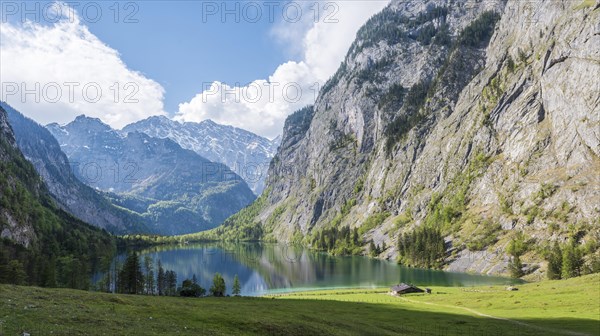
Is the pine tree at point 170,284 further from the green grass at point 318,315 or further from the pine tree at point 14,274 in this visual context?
the green grass at point 318,315

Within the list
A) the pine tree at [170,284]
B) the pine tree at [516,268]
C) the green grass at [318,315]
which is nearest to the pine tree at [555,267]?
the pine tree at [516,268]

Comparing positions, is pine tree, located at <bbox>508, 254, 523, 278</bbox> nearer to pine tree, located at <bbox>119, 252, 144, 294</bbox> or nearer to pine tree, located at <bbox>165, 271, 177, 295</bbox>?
pine tree, located at <bbox>165, 271, 177, 295</bbox>

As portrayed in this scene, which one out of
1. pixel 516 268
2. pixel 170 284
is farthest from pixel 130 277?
pixel 516 268

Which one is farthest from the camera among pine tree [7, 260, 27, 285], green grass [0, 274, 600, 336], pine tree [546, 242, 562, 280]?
pine tree [546, 242, 562, 280]

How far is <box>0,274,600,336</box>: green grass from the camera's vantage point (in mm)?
37750

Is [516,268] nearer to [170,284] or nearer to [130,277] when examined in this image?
[170,284]

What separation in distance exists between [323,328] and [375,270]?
147 m

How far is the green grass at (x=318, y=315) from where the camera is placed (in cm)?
3775

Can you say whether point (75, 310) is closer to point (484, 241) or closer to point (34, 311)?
point (34, 311)

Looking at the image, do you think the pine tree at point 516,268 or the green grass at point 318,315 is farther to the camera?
the pine tree at point 516,268

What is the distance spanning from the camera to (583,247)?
152 m

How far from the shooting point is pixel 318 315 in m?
69.2

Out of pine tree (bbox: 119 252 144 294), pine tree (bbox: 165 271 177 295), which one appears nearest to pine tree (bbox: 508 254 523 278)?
pine tree (bbox: 165 271 177 295)

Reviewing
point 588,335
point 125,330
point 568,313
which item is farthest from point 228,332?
point 568,313
